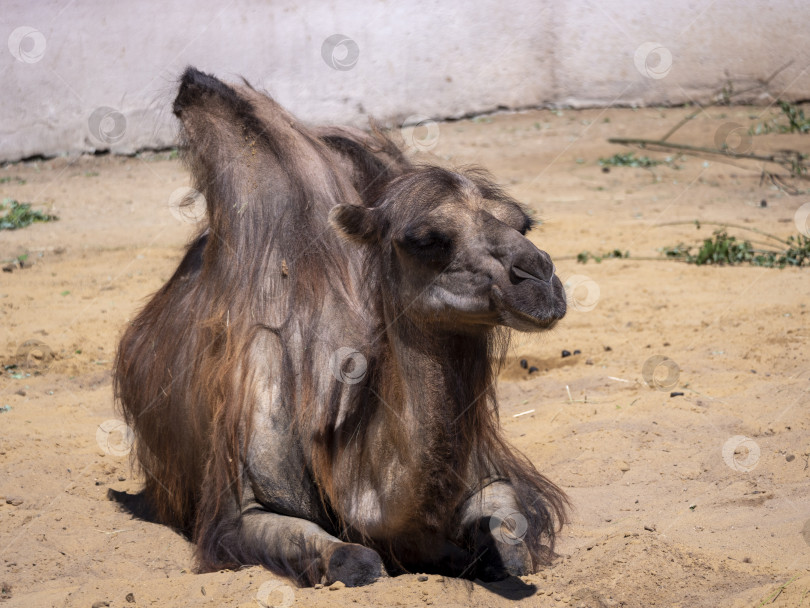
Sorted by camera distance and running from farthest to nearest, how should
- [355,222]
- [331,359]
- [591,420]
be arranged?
[591,420], [331,359], [355,222]

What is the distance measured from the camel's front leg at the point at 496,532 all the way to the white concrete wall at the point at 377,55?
10308mm

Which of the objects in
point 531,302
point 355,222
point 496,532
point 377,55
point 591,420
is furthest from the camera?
point 377,55

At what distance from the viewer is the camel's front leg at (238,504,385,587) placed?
12.7 feet

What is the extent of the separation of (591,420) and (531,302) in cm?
252

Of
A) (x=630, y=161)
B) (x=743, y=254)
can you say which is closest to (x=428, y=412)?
(x=743, y=254)

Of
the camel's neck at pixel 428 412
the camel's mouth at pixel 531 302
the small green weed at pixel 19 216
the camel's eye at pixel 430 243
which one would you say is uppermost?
the camel's eye at pixel 430 243

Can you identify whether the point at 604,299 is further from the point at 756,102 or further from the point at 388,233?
the point at 756,102

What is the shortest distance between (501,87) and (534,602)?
11792mm

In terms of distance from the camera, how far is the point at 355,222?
3.99 meters

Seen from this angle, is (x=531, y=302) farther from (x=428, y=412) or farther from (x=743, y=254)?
(x=743, y=254)

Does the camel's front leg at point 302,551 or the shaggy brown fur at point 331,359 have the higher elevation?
the shaggy brown fur at point 331,359

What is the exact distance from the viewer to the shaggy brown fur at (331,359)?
3760 millimetres

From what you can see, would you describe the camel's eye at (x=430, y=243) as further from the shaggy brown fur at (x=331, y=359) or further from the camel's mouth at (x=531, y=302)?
the camel's mouth at (x=531, y=302)

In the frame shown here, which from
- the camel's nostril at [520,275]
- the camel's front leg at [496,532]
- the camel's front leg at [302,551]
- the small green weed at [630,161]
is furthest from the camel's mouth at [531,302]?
the small green weed at [630,161]
